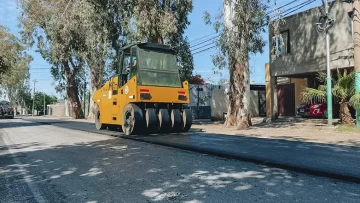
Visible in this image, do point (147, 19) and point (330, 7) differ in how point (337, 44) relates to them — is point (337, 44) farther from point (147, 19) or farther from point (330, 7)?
point (147, 19)

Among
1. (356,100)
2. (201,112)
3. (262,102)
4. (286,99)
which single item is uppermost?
(286,99)

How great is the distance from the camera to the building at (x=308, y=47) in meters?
18.9

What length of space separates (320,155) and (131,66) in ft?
23.8

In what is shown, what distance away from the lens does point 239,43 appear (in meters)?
16.6

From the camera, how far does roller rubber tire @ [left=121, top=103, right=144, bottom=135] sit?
11648 millimetres

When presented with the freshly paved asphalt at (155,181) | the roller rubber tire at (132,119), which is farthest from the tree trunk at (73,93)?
the freshly paved asphalt at (155,181)

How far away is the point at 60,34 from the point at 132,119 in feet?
62.4

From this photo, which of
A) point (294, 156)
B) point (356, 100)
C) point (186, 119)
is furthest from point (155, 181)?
point (356, 100)

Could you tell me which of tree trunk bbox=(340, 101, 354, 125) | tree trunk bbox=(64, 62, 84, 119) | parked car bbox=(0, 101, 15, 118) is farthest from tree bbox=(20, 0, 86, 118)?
tree trunk bbox=(340, 101, 354, 125)

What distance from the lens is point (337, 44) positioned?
19281 millimetres

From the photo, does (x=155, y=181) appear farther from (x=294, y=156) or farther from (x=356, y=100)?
(x=356, y=100)

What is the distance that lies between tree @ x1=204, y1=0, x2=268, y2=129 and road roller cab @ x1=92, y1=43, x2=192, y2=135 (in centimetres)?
469

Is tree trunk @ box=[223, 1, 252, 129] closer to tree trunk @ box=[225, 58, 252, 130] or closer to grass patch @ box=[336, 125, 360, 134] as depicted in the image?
tree trunk @ box=[225, 58, 252, 130]

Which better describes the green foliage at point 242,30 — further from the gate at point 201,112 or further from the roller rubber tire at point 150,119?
the gate at point 201,112
